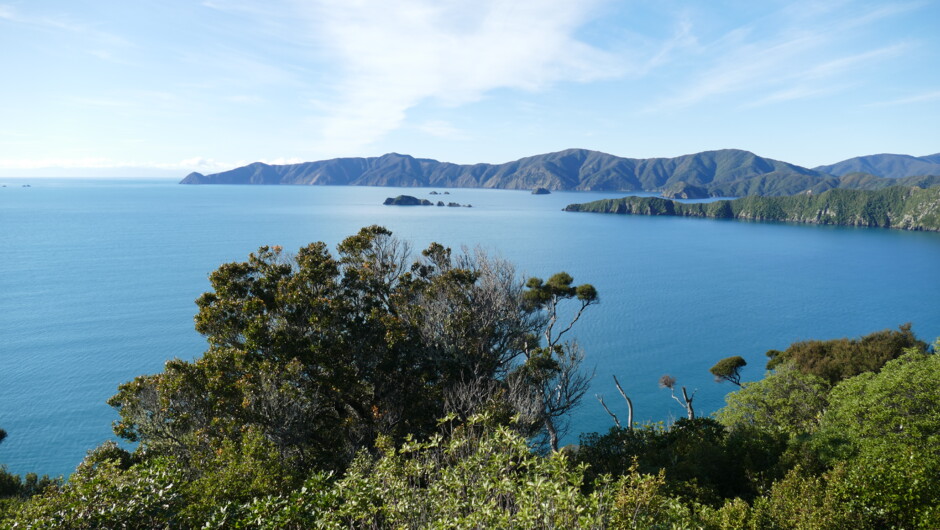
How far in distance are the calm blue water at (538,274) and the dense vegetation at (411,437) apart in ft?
57.6

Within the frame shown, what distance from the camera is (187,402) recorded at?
724 inches

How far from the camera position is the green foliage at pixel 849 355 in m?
36.2

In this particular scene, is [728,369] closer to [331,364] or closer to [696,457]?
[696,457]

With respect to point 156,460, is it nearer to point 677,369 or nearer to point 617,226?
point 677,369

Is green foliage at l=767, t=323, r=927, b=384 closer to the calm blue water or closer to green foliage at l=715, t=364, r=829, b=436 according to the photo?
green foliage at l=715, t=364, r=829, b=436

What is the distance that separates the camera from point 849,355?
37656 mm

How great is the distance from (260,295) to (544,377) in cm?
1406

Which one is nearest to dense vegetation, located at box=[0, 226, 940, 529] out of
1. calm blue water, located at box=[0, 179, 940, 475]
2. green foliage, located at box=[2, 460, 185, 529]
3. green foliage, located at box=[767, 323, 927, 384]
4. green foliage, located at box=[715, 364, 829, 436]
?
green foliage, located at box=[2, 460, 185, 529]

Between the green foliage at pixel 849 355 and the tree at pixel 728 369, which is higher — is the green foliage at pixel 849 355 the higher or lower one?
the higher one

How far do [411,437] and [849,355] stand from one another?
136 feet

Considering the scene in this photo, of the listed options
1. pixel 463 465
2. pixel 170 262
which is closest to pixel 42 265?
pixel 170 262

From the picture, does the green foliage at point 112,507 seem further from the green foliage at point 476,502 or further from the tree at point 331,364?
the tree at point 331,364

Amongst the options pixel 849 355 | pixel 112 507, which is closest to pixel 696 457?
pixel 112 507

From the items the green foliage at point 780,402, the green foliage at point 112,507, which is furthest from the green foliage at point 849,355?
the green foliage at point 112,507
